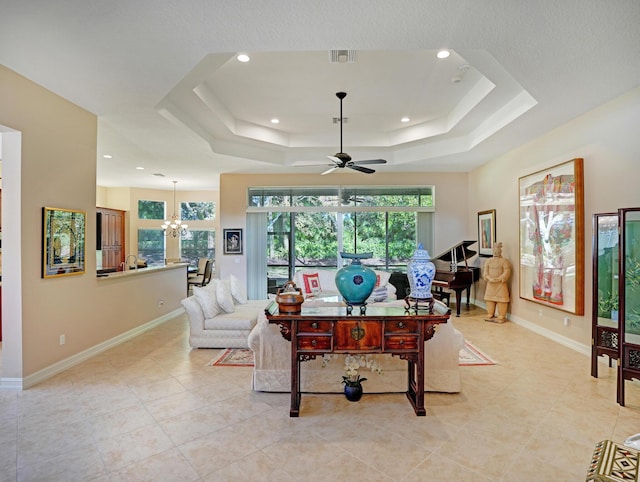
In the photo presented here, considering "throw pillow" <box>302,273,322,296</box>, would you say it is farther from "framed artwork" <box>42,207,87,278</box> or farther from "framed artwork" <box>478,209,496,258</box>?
"framed artwork" <box>478,209,496,258</box>

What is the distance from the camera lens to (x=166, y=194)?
11.7m

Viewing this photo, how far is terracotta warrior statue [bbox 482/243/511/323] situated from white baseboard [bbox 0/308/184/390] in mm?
5867

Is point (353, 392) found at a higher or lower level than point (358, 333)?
lower

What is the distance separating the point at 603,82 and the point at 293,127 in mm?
4537

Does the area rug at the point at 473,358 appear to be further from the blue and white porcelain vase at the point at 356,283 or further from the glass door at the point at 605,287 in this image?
the blue and white porcelain vase at the point at 356,283

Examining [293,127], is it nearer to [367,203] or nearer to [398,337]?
[367,203]

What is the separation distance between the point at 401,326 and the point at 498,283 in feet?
14.0

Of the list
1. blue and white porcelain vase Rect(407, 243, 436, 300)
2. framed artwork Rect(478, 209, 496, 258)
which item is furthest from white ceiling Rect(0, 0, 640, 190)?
blue and white porcelain vase Rect(407, 243, 436, 300)

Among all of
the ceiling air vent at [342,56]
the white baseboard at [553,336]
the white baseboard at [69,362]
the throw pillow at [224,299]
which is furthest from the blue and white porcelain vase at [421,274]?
the white baseboard at [69,362]

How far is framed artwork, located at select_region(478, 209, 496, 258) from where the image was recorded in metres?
6.91

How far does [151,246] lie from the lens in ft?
37.7

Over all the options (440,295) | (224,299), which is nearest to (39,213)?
(224,299)

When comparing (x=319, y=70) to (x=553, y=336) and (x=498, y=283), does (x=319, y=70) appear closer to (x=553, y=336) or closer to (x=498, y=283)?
(x=498, y=283)

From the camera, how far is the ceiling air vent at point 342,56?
12.0 feet
